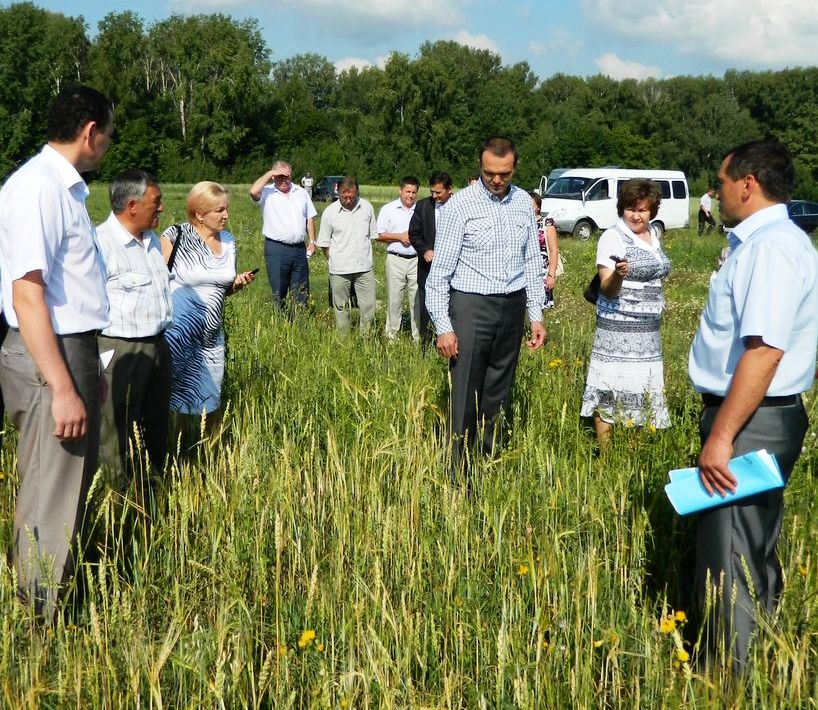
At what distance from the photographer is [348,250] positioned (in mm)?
9859

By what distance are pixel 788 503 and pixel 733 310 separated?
5.48 ft

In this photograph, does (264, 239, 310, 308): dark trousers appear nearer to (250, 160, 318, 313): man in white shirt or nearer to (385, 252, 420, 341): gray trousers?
(250, 160, 318, 313): man in white shirt

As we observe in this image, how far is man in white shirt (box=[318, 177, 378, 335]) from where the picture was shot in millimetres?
9859

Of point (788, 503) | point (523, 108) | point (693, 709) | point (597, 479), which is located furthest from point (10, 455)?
point (523, 108)

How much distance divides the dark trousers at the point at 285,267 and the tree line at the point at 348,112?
4556 centimetres

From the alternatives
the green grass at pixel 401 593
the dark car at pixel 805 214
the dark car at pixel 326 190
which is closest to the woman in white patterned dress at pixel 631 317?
the green grass at pixel 401 593

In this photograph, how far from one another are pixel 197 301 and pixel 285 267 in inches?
196

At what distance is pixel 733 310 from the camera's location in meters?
2.93

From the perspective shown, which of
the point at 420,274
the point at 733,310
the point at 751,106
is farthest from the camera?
the point at 751,106

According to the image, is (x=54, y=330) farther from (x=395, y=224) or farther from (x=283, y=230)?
(x=395, y=224)

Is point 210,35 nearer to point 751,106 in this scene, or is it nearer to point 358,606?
point 751,106

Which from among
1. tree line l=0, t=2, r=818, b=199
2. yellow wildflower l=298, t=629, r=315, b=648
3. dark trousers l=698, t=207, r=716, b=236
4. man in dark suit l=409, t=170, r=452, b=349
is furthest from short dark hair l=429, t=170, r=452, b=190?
tree line l=0, t=2, r=818, b=199

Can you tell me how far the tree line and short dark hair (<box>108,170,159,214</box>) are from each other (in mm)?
50980

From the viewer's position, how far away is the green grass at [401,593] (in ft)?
8.64
